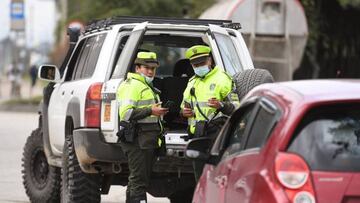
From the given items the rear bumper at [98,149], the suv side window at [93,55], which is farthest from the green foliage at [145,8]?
the rear bumper at [98,149]

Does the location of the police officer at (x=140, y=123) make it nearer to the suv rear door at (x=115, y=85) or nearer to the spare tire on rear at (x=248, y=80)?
the suv rear door at (x=115, y=85)

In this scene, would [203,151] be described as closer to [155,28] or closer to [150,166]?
[150,166]

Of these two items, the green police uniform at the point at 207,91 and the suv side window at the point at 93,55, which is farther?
the suv side window at the point at 93,55

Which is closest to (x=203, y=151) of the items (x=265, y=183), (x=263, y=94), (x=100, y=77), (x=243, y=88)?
(x=263, y=94)

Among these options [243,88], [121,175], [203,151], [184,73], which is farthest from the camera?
[184,73]

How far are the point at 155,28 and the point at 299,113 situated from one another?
4354 mm

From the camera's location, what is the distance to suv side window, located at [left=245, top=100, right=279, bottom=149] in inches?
227

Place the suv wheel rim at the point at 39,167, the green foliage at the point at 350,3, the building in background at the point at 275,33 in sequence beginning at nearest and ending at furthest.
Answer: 1. the suv wheel rim at the point at 39,167
2. the building in background at the point at 275,33
3. the green foliage at the point at 350,3

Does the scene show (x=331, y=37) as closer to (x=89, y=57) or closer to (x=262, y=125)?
(x=89, y=57)

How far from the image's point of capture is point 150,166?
930 centimetres

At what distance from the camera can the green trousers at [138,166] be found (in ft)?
30.0

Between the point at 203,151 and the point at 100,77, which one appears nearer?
the point at 203,151

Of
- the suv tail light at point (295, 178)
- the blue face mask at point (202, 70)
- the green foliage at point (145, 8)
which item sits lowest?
the green foliage at point (145, 8)

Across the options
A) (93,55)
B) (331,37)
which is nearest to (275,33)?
(331,37)
